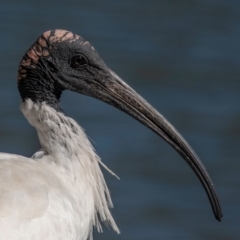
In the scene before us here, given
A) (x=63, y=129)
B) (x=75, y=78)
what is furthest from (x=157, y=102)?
(x=63, y=129)

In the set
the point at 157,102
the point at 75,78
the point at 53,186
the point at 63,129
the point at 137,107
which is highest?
the point at 75,78

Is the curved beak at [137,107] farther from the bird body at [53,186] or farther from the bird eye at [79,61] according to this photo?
Result: the bird body at [53,186]

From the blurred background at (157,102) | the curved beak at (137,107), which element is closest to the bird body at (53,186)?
the curved beak at (137,107)

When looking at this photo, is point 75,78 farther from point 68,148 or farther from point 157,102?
point 157,102

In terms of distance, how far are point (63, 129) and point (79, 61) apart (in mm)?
374

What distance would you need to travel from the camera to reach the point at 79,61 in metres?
5.94

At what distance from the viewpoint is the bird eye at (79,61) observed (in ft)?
19.4

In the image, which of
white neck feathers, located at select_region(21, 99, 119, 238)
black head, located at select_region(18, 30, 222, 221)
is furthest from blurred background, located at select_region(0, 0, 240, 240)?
black head, located at select_region(18, 30, 222, 221)

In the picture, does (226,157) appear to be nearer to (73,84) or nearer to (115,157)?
(115,157)

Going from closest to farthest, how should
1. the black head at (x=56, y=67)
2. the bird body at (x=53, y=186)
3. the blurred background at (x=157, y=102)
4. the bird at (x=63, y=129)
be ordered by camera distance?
the bird body at (x=53, y=186)
the bird at (x=63, y=129)
the black head at (x=56, y=67)
the blurred background at (x=157, y=102)

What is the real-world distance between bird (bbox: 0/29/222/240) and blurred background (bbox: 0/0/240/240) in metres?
2.28

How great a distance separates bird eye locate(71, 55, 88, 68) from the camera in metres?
5.93

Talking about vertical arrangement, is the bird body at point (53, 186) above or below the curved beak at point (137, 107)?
below

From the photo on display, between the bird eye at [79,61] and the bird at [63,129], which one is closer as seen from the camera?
the bird at [63,129]
